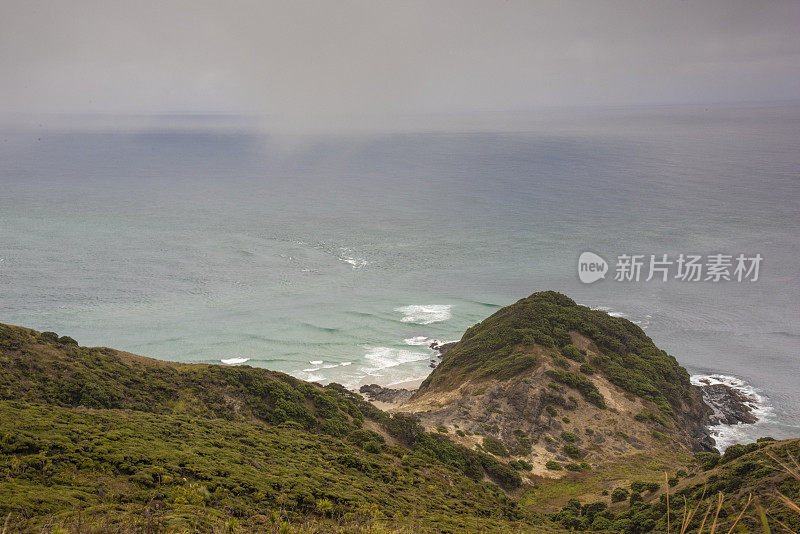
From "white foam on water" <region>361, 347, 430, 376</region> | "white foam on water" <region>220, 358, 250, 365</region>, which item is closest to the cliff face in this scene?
"white foam on water" <region>361, 347, 430, 376</region>

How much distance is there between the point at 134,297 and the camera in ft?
254

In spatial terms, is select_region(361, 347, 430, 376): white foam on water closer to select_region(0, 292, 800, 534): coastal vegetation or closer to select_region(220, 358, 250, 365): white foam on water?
select_region(0, 292, 800, 534): coastal vegetation

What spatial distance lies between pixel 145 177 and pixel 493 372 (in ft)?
547

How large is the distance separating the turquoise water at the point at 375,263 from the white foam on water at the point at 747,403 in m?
0.70

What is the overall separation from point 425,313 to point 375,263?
71.3ft

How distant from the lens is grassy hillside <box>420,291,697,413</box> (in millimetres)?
44031

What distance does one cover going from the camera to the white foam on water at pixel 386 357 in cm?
6038

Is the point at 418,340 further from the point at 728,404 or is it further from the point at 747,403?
the point at 747,403

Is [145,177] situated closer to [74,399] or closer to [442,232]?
[442,232]

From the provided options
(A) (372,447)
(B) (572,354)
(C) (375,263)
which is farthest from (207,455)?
(C) (375,263)

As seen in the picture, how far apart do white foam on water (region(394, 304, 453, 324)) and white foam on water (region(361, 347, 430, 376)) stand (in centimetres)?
856

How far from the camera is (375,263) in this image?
93.9 m

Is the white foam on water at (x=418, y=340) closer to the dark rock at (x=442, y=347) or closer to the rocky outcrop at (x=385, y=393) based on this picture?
the dark rock at (x=442, y=347)

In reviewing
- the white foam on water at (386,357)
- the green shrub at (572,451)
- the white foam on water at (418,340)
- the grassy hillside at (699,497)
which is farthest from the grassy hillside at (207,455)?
the white foam on water at (418,340)
